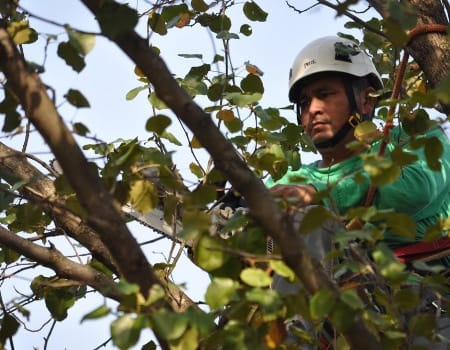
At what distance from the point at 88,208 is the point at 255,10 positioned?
1.85 meters

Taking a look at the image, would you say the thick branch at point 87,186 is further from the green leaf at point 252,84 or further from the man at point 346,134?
the green leaf at point 252,84

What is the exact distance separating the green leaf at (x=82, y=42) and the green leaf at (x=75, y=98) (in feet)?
0.43

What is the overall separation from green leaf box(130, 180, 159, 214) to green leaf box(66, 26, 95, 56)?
1.26 ft

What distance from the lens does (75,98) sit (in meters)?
2.44

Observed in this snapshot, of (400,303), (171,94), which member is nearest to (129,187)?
(171,94)

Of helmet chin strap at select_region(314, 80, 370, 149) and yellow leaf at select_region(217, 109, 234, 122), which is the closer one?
yellow leaf at select_region(217, 109, 234, 122)

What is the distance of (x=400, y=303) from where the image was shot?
8.16 feet

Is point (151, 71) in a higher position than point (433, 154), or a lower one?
higher

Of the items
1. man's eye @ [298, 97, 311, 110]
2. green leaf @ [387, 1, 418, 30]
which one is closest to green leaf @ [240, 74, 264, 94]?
man's eye @ [298, 97, 311, 110]

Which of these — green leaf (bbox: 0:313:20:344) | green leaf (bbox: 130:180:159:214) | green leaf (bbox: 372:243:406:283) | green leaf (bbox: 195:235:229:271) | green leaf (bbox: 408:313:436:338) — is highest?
green leaf (bbox: 130:180:159:214)

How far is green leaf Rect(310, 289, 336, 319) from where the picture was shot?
2164 mm

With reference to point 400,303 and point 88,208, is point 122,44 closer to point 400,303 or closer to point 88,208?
point 88,208

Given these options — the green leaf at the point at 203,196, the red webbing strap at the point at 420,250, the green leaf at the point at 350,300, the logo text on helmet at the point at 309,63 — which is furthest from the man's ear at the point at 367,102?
the green leaf at the point at 350,300

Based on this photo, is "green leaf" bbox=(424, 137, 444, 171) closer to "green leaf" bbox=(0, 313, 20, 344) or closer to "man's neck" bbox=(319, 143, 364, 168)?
"green leaf" bbox=(0, 313, 20, 344)
